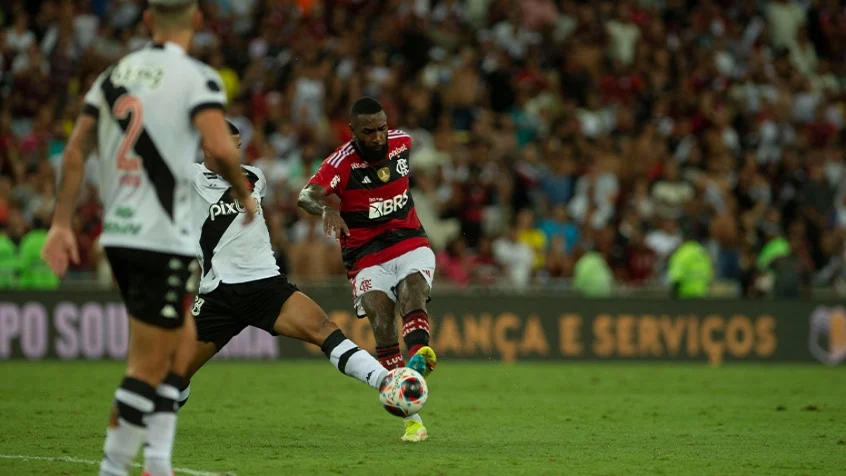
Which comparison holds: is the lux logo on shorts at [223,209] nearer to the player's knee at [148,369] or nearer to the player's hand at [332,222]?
the player's hand at [332,222]

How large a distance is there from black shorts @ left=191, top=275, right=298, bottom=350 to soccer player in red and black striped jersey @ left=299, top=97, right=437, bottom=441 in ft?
2.70

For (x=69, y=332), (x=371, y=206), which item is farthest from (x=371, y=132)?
(x=69, y=332)

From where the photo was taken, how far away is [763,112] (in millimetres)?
26156

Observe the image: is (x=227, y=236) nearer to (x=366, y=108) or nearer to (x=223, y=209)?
(x=223, y=209)

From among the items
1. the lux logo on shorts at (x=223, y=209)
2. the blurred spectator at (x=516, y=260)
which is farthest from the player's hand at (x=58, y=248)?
the blurred spectator at (x=516, y=260)

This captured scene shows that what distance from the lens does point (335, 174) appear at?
1074 cm

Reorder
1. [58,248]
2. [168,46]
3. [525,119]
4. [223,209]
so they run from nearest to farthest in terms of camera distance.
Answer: [58,248] → [168,46] → [223,209] → [525,119]

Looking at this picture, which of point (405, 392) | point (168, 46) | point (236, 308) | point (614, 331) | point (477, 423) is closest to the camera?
point (168, 46)

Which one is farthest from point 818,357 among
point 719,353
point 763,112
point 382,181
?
point 382,181

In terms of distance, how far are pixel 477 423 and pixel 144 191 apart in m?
5.61

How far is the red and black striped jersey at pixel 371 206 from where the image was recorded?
424 inches

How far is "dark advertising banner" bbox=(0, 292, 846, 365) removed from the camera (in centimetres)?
2097

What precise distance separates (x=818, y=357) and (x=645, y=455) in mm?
12994

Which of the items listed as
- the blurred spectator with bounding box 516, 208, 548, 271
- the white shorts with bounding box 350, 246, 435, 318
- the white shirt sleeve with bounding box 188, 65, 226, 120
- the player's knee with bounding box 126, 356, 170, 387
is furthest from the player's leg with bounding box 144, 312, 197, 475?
the blurred spectator with bounding box 516, 208, 548, 271
